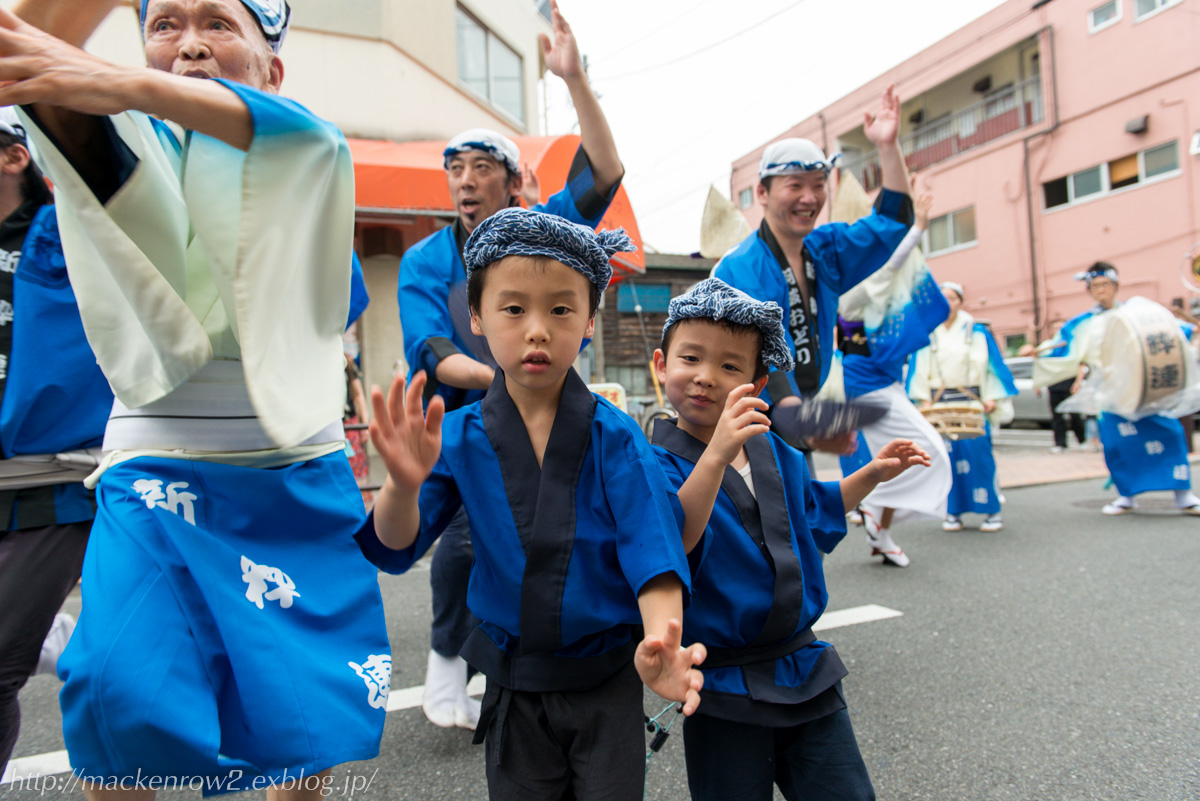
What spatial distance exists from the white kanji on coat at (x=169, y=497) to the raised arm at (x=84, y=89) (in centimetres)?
52

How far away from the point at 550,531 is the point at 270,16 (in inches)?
44.3

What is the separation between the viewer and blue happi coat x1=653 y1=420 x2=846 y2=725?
4.63 feet

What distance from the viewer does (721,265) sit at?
2.55 m

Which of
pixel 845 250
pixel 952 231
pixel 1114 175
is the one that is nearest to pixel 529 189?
pixel 845 250

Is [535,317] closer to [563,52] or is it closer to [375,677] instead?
[375,677]

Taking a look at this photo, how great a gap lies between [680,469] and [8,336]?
159 centimetres

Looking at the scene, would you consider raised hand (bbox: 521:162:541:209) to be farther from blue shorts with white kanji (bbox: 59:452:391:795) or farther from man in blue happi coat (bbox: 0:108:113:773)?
blue shorts with white kanji (bbox: 59:452:391:795)

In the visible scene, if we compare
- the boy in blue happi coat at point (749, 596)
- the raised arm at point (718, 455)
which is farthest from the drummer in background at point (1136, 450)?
the raised arm at point (718, 455)

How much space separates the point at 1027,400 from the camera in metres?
13.0

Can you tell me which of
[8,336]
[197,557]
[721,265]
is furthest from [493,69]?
[197,557]

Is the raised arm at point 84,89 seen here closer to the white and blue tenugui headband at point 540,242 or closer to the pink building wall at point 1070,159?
the white and blue tenugui headband at point 540,242

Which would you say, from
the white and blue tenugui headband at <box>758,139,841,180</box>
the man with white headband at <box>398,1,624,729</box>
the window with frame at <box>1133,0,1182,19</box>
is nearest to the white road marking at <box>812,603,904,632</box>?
the man with white headband at <box>398,1,624,729</box>

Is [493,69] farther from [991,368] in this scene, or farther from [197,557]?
[197,557]

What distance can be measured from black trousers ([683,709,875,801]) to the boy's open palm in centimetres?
83
